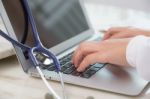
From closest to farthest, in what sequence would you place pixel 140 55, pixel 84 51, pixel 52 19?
pixel 140 55 < pixel 84 51 < pixel 52 19

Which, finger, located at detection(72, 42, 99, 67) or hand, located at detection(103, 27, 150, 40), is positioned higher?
finger, located at detection(72, 42, 99, 67)

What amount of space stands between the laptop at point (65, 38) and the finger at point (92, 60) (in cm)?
2

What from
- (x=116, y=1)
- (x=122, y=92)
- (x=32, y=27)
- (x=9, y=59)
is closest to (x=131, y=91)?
(x=122, y=92)

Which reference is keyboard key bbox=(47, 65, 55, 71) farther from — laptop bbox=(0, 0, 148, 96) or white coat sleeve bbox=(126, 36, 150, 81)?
white coat sleeve bbox=(126, 36, 150, 81)

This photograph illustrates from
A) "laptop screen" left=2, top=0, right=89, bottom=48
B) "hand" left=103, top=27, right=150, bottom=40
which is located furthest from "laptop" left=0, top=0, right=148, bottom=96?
"hand" left=103, top=27, right=150, bottom=40

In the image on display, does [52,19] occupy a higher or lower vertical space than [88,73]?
higher

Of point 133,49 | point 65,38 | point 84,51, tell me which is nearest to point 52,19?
point 65,38

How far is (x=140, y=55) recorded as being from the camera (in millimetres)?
667

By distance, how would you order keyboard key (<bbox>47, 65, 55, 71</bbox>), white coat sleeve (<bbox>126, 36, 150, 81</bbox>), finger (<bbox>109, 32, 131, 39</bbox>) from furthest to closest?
finger (<bbox>109, 32, 131, 39</bbox>), keyboard key (<bbox>47, 65, 55, 71</bbox>), white coat sleeve (<bbox>126, 36, 150, 81</bbox>)

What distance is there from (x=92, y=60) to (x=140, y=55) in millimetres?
126

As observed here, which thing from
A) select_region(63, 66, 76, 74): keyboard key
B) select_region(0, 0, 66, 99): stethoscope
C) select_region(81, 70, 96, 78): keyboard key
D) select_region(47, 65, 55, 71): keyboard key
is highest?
select_region(0, 0, 66, 99): stethoscope

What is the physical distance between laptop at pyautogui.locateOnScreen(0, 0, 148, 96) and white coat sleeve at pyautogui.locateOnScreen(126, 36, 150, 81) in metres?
0.03

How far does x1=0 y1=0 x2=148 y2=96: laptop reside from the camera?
0.68m

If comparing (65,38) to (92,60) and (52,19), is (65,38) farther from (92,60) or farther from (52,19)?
(92,60)
